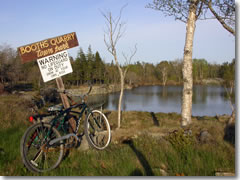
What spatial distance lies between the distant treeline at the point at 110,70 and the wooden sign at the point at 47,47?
92.0ft

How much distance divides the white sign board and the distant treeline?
2809cm

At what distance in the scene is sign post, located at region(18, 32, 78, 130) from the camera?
4.10 m

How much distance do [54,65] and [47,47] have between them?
399 millimetres

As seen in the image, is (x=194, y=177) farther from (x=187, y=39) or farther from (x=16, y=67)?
(x=16, y=67)

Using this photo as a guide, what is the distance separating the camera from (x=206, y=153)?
3.61 m

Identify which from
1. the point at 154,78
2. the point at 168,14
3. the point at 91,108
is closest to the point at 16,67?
the point at 168,14

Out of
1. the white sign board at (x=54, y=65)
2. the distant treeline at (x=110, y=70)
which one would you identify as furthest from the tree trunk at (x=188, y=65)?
the distant treeline at (x=110, y=70)

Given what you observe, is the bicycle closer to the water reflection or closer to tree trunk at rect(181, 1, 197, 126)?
tree trunk at rect(181, 1, 197, 126)

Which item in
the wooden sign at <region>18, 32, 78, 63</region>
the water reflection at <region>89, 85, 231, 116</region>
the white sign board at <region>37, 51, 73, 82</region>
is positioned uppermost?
the wooden sign at <region>18, 32, 78, 63</region>

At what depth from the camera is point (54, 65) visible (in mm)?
4340

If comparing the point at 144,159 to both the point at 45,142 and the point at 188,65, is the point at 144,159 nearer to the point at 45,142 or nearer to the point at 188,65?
the point at 45,142

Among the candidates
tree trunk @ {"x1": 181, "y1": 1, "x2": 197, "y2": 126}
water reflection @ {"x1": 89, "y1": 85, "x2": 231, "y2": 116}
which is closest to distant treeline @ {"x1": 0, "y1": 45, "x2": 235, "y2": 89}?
water reflection @ {"x1": 89, "y1": 85, "x2": 231, "y2": 116}

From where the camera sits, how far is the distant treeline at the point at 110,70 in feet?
108

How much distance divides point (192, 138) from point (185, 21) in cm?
498
